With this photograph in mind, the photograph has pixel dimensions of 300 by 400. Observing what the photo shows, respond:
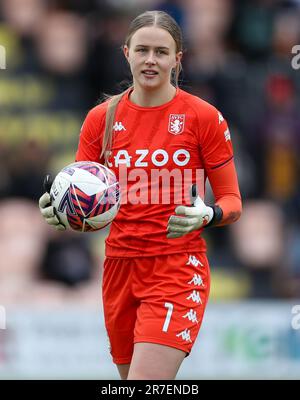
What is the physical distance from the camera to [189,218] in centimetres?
508

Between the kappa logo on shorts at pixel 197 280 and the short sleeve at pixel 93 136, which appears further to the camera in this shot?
the short sleeve at pixel 93 136

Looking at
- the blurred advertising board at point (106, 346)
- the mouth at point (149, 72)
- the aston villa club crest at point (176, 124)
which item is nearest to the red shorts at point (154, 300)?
the aston villa club crest at point (176, 124)

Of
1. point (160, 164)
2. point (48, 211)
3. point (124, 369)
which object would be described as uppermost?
point (160, 164)

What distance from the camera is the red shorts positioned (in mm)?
5270

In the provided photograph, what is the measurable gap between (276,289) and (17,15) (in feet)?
15.2

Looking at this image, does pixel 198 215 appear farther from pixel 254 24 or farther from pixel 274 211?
pixel 254 24

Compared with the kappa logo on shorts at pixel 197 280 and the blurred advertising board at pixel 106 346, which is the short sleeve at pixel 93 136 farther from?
the blurred advertising board at pixel 106 346

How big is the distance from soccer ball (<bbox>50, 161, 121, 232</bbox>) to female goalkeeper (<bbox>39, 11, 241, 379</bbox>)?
84mm

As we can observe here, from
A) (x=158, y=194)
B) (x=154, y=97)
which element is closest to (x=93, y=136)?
(x=154, y=97)

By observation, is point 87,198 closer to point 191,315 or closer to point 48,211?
point 48,211

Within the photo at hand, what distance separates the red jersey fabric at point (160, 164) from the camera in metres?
5.40

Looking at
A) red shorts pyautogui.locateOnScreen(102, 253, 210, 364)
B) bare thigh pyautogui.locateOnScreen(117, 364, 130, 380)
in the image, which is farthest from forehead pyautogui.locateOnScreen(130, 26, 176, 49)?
bare thigh pyautogui.locateOnScreen(117, 364, 130, 380)

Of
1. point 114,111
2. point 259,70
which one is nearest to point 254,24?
point 259,70

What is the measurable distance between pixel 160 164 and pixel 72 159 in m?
6.25
